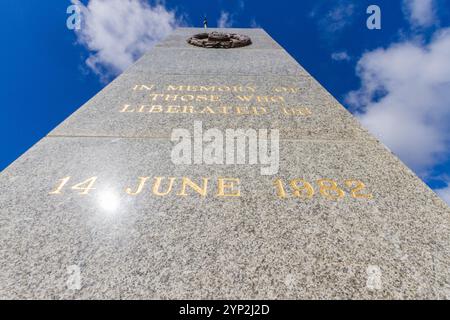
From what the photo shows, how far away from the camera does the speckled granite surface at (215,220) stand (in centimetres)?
185

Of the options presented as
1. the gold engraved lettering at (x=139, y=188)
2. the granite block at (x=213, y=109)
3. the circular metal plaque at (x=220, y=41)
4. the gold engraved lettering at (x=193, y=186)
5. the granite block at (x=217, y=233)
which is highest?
the circular metal plaque at (x=220, y=41)

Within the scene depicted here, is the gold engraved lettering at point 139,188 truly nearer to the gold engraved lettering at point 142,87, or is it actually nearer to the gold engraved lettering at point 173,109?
the gold engraved lettering at point 173,109

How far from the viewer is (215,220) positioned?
234 centimetres

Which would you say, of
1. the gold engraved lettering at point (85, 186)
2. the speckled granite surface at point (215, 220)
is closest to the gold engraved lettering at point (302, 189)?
the speckled granite surface at point (215, 220)

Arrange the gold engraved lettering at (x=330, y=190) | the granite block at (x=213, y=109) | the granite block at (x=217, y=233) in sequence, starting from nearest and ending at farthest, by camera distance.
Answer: the granite block at (x=217, y=233) → the gold engraved lettering at (x=330, y=190) → the granite block at (x=213, y=109)

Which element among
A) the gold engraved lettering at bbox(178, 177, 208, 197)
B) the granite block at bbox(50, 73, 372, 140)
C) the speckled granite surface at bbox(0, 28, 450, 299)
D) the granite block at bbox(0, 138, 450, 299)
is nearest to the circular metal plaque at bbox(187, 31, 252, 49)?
the granite block at bbox(50, 73, 372, 140)

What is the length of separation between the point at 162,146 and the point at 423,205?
8.71 feet

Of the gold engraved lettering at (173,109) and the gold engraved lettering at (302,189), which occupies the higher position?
the gold engraved lettering at (173,109)

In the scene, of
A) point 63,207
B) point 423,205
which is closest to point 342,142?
point 423,205

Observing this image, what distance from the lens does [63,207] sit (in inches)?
96.2

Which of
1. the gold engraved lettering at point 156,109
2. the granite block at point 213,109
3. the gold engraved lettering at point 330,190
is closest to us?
the gold engraved lettering at point 330,190

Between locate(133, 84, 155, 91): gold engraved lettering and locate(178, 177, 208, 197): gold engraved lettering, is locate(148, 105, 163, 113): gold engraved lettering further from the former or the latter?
locate(178, 177, 208, 197): gold engraved lettering

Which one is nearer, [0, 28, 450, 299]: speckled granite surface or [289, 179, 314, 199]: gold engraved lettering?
[0, 28, 450, 299]: speckled granite surface

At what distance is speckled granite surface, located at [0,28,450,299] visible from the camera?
1.85m
